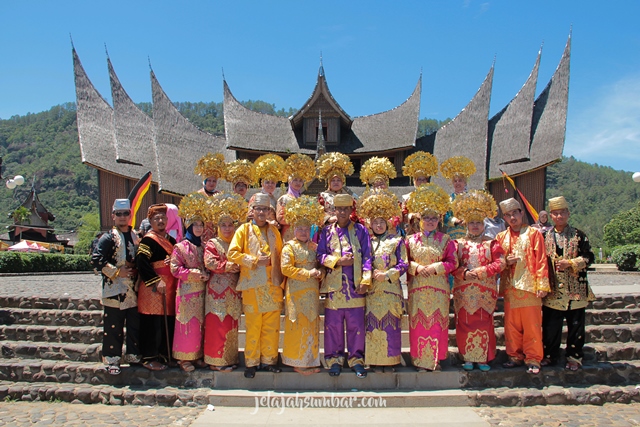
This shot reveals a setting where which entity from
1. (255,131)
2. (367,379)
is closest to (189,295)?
(367,379)

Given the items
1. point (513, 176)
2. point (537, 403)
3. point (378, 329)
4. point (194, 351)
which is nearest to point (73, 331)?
point (194, 351)

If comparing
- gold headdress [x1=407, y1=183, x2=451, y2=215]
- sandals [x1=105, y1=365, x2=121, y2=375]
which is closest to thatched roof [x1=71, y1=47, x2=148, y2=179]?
sandals [x1=105, y1=365, x2=121, y2=375]

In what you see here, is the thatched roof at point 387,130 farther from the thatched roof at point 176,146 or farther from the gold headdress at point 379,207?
the gold headdress at point 379,207

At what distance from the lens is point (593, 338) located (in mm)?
6031

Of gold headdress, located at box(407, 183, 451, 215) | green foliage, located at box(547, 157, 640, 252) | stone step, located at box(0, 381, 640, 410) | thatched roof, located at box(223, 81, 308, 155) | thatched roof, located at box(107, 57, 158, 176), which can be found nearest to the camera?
stone step, located at box(0, 381, 640, 410)

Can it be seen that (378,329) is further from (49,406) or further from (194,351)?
(49,406)

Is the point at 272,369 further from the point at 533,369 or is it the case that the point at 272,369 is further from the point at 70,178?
the point at 70,178

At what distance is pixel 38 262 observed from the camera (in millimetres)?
19062

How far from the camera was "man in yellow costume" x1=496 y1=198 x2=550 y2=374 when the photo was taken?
5.02 m

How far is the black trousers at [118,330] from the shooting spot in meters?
5.18

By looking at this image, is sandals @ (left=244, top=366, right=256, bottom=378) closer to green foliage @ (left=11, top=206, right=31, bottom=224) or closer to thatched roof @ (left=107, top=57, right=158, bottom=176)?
thatched roof @ (left=107, top=57, right=158, bottom=176)

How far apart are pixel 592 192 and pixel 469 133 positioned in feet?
263

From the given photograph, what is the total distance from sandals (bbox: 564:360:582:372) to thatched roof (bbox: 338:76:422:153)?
1707cm

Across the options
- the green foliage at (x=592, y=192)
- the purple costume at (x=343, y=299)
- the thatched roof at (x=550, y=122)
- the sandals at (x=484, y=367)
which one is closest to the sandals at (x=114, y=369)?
the purple costume at (x=343, y=299)
